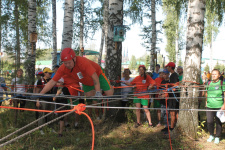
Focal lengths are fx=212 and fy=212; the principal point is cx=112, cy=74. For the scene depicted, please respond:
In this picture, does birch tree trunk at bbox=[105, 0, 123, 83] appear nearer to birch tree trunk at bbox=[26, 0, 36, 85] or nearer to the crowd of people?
the crowd of people

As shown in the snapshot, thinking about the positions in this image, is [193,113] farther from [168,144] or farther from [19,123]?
[19,123]

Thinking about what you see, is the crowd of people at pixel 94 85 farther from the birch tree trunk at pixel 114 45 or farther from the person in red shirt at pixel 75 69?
the birch tree trunk at pixel 114 45

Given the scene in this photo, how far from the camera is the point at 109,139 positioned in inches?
201

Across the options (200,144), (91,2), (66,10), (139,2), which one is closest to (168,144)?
(200,144)

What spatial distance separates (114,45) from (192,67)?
7.46 ft

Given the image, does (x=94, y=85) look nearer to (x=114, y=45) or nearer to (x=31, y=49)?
(x=114, y=45)

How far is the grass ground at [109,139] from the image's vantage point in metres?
4.60

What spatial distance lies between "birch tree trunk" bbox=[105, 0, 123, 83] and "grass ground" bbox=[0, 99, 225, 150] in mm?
1314

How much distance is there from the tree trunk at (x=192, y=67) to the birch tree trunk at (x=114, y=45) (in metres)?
1.97

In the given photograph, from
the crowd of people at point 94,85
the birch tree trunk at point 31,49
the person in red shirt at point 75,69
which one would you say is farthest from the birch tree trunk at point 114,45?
the birch tree trunk at point 31,49

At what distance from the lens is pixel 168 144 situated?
471cm

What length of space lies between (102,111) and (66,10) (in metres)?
4.07

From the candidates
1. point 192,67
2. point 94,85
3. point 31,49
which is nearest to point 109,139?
point 94,85

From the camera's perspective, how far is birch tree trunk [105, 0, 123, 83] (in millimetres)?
6109
